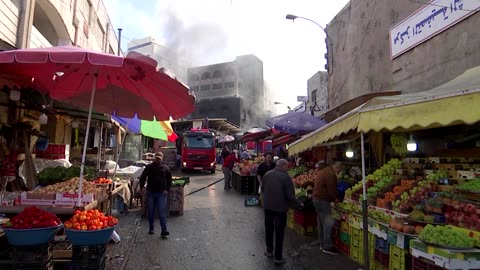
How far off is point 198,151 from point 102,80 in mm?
21328

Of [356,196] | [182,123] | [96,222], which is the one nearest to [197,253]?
[96,222]

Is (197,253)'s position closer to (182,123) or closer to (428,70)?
(428,70)

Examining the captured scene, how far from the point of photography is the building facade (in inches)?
309

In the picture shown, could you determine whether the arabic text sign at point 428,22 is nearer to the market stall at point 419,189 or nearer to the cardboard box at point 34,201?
the market stall at point 419,189

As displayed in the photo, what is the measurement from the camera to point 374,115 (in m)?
4.75

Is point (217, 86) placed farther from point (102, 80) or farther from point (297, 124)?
point (102, 80)

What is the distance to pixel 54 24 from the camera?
37.0ft

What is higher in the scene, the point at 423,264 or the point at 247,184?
the point at 247,184

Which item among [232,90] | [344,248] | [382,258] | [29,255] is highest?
[232,90]

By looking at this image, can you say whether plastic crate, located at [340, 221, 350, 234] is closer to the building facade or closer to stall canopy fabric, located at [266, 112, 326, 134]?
stall canopy fabric, located at [266, 112, 326, 134]

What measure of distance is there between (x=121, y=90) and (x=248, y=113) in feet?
169

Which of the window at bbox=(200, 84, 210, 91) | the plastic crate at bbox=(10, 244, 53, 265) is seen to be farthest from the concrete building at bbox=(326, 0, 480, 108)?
the window at bbox=(200, 84, 210, 91)

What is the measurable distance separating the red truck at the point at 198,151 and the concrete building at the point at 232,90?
26.1 m

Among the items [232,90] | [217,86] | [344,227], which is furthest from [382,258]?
[217,86]
